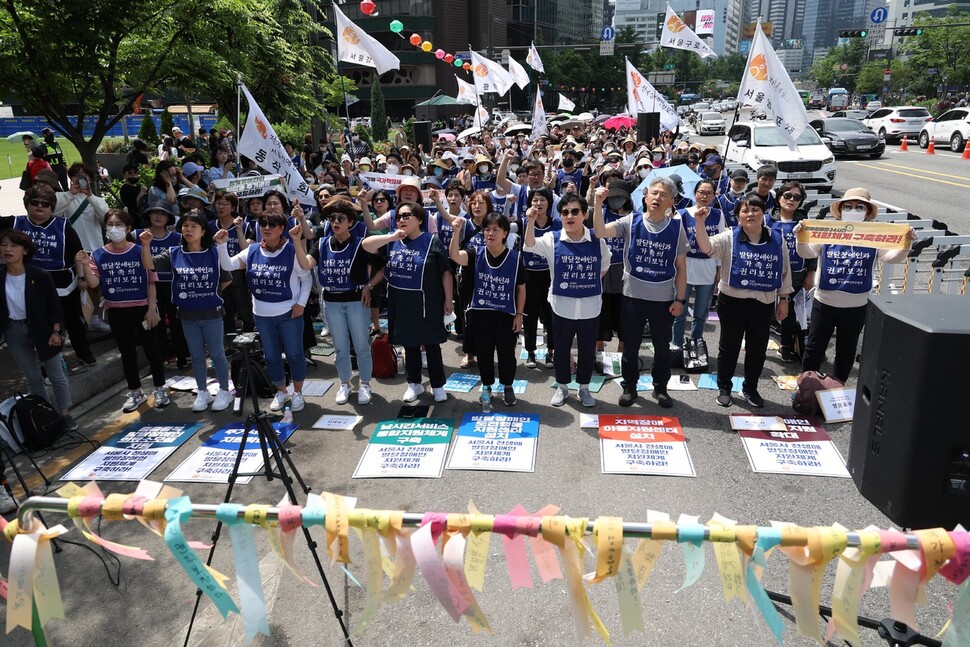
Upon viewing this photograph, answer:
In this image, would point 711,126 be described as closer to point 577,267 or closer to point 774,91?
point 774,91

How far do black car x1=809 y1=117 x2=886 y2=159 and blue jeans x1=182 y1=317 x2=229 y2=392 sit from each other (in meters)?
24.8

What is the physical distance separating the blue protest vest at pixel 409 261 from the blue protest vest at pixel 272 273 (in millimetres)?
912

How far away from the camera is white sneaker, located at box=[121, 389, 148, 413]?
641 cm

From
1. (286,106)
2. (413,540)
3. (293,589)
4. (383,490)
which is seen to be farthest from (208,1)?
(413,540)

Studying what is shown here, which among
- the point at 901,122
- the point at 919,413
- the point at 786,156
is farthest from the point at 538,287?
the point at 901,122

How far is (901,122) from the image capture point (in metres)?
29.7

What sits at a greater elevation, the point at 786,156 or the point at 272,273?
the point at 272,273

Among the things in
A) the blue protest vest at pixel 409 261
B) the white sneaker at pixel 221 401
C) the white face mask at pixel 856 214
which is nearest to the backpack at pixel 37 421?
the white sneaker at pixel 221 401

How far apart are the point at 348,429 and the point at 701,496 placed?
9.94 ft

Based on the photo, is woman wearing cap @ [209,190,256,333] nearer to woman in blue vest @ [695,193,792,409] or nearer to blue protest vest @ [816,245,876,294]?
woman in blue vest @ [695,193,792,409]

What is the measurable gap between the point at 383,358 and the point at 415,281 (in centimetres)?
137

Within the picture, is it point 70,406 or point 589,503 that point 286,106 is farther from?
point 589,503

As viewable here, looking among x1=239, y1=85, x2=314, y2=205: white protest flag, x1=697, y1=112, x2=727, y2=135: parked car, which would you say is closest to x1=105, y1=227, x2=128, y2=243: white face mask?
x1=239, y1=85, x2=314, y2=205: white protest flag

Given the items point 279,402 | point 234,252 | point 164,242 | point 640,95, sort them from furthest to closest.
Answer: point 640,95 < point 234,252 < point 164,242 < point 279,402
